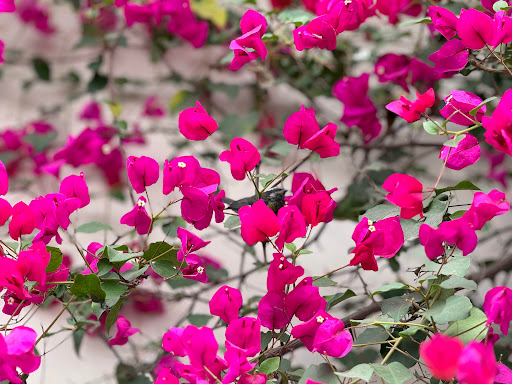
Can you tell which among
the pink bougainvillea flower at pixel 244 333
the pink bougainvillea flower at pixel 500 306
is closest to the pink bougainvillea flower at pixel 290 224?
the pink bougainvillea flower at pixel 244 333

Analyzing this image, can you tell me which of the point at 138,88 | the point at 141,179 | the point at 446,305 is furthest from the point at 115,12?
the point at 446,305

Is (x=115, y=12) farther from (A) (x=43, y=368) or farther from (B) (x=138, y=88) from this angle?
(A) (x=43, y=368)

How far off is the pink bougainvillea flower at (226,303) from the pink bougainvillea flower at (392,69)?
55 cm

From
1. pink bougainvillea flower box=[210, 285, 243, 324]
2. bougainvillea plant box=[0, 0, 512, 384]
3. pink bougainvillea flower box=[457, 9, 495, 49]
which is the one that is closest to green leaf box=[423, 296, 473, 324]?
bougainvillea plant box=[0, 0, 512, 384]

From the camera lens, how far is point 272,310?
72cm

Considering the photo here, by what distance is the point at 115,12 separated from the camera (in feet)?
5.85

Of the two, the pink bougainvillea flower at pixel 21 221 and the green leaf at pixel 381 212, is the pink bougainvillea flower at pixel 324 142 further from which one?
the pink bougainvillea flower at pixel 21 221

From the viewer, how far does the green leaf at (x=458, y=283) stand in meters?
0.65

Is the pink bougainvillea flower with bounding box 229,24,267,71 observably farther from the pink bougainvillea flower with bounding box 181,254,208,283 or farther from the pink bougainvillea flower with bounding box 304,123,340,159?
the pink bougainvillea flower with bounding box 181,254,208,283

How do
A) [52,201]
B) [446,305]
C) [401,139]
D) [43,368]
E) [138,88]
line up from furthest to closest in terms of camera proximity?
1. [138,88]
2. [401,139]
3. [43,368]
4. [52,201]
5. [446,305]

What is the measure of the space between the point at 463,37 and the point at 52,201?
1.83 ft

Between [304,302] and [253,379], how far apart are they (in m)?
0.12

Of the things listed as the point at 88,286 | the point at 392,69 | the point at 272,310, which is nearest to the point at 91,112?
the point at 392,69

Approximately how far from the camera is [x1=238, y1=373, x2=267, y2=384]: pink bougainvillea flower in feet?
2.08
